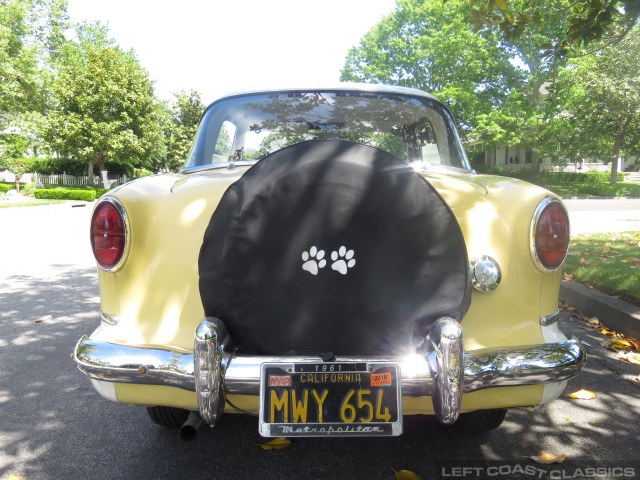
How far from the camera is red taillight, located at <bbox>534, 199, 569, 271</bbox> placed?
1.98m

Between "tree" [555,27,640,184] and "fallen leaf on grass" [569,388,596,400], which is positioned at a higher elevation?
Result: "tree" [555,27,640,184]

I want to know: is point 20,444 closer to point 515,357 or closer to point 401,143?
point 515,357

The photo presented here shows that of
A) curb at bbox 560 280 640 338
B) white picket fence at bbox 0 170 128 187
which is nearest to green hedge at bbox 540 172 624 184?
white picket fence at bbox 0 170 128 187

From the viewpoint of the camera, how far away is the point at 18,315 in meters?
4.64

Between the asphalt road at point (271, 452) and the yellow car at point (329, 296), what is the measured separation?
0.48 meters

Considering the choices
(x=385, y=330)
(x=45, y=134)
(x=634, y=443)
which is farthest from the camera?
(x=45, y=134)

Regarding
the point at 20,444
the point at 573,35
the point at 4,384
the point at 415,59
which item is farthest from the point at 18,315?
the point at 415,59

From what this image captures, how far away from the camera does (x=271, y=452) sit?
232cm

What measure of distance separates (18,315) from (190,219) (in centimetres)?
364

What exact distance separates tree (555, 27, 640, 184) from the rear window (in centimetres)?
2390

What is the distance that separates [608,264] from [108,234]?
592 centimetres

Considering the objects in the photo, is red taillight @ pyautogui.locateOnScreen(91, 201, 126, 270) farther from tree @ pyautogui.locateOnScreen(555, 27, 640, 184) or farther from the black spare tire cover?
tree @ pyautogui.locateOnScreen(555, 27, 640, 184)

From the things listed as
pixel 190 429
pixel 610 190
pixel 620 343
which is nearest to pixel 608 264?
pixel 620 343

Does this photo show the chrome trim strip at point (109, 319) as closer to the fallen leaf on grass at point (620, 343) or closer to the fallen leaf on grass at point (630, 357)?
the fallen leaf on grass at point (630, 357)
